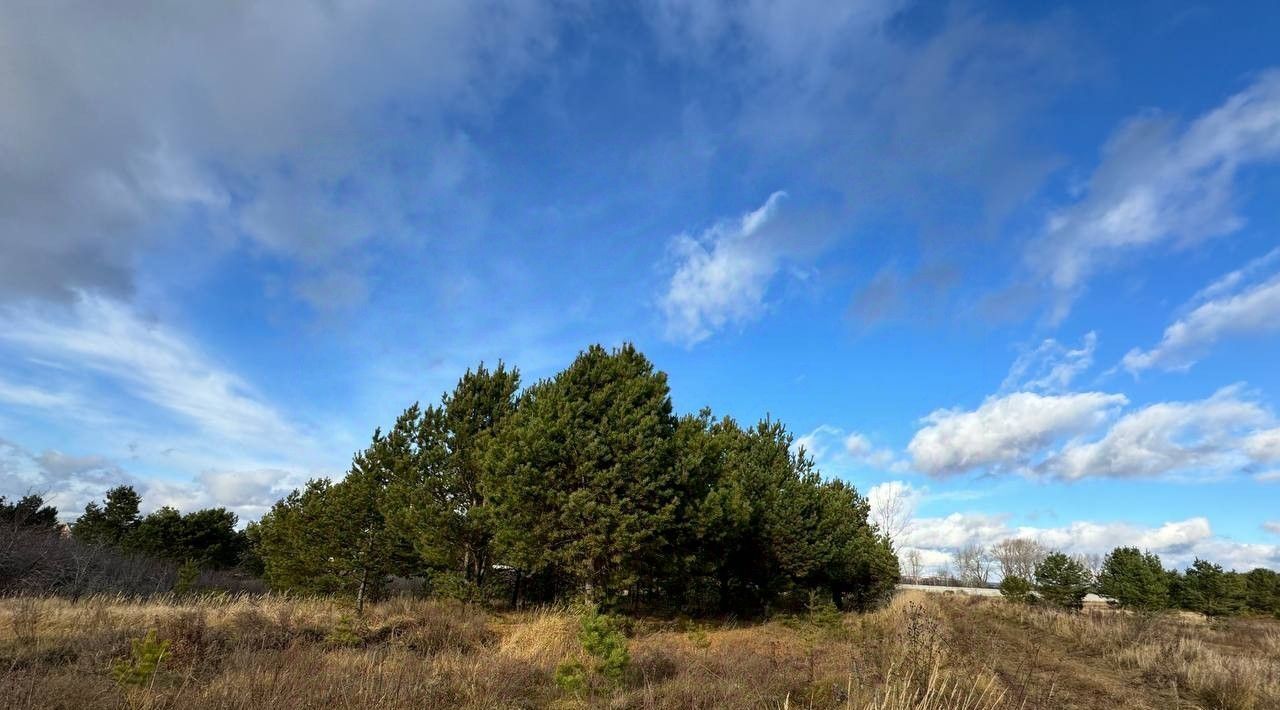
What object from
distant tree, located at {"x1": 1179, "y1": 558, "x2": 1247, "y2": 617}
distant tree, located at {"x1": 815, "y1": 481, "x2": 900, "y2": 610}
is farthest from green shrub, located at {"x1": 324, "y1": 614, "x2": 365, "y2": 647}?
distant tree, located at {"x1": 1179, "y1": 558, "x2": 1247, "y2": 617}

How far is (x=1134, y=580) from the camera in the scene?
36812 mm

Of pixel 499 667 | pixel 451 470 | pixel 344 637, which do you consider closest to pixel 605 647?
pixel 499 667

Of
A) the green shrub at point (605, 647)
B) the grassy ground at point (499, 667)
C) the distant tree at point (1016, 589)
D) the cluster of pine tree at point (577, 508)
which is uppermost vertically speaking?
the cluster of pine tree at point (577, 508)

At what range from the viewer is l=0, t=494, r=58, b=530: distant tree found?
33.1m

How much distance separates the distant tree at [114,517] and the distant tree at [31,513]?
10.7 feet

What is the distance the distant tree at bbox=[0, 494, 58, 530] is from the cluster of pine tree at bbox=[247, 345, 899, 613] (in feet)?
57.5

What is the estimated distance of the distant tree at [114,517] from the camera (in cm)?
4197

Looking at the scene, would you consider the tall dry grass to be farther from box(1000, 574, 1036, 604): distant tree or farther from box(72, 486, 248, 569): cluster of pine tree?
box(72, 486, 248, 569): cluster of pine tree

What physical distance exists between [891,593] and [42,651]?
40.3 m

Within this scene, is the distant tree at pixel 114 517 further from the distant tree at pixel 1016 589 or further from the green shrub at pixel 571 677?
the distant tree at pixel 1016 589

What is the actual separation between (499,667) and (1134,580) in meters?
44.3

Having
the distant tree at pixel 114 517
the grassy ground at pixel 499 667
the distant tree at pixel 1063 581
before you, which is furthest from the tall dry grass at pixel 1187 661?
the distant tree at pixel 114 517

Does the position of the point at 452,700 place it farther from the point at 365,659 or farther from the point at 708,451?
the point at 708,451

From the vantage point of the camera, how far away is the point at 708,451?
19172 mm
